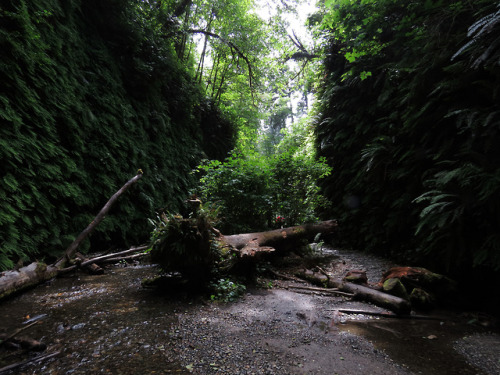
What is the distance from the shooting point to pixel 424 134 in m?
4.76

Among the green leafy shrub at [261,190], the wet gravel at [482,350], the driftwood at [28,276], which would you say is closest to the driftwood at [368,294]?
the wet gravel at [482,350]

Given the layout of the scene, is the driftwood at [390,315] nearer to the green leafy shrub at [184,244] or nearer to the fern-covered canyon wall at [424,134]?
the fern-covered canyon wall at [424,134]

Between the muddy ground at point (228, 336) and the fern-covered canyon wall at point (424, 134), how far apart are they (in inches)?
53.0

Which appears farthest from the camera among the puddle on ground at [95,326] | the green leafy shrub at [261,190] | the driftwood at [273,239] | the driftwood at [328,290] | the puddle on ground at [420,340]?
the green leafy shrub at [261,190]

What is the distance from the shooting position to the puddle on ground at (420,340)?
1.87 meters

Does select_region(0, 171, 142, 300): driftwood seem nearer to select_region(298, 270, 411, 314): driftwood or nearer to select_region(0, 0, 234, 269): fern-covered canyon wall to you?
select_region(0, 0, 234, 269): fern-covered canyon wall

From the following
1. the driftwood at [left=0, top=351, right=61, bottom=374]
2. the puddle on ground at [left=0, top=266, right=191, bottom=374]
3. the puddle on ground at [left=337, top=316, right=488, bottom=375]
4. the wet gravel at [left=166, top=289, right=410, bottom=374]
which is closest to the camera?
the driftwood at [left=0, top=351, right=61, bottom=374]

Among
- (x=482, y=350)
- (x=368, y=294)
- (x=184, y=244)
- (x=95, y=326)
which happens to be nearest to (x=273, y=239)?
(x=368, y=294)

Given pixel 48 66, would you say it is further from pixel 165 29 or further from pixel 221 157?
pixel 221 157

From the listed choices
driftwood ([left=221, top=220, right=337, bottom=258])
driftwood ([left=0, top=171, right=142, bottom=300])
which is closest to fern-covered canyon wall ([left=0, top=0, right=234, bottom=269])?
driftwood ([left=0, top=171, right=142, bottom=300])

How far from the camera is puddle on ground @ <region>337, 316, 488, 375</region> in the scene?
6.12 feet

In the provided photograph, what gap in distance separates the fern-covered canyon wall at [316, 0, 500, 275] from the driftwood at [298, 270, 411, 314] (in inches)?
40.9

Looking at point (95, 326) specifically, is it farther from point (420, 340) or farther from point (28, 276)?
point (420, 340)

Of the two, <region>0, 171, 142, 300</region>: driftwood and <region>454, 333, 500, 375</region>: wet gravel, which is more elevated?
<region>0, 171, 142, 300</region>: driftwood
